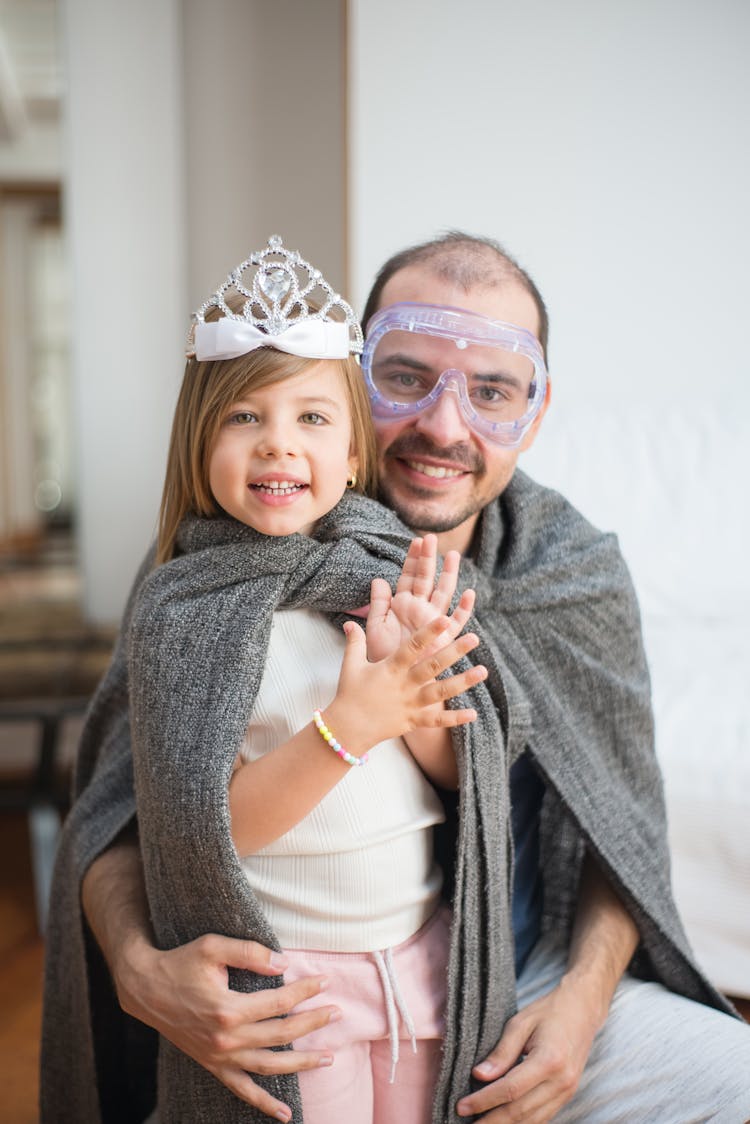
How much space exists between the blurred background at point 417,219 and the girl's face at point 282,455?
4.17 ft

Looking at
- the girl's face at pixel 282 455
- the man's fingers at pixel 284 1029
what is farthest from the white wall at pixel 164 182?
the man's fingers at pixel 284 1029

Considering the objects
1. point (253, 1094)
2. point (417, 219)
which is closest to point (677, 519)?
point (417, 219)

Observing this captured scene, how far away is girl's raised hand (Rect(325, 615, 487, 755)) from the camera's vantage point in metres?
0.96

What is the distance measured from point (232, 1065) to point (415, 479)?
750 millimetres

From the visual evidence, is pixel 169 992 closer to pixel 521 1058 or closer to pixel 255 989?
pixel 255 989

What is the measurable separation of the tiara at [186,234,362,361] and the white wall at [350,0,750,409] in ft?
5.60

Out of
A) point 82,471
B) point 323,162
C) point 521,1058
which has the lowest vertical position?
point 521,1058

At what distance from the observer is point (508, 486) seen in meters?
1.46

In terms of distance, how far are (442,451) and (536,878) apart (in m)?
0.66

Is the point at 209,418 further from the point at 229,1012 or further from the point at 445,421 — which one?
the point at 229,1012

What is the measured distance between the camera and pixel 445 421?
132 centimetres

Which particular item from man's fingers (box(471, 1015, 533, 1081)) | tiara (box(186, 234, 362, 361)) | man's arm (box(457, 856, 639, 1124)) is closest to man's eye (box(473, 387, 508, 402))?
tiara (box(186, 234, 362, 361))

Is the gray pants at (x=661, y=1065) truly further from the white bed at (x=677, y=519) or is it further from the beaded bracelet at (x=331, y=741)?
the white bed at (x=677, y=519)

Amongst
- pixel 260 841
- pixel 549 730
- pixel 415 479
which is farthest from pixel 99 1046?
pixel 415 479
